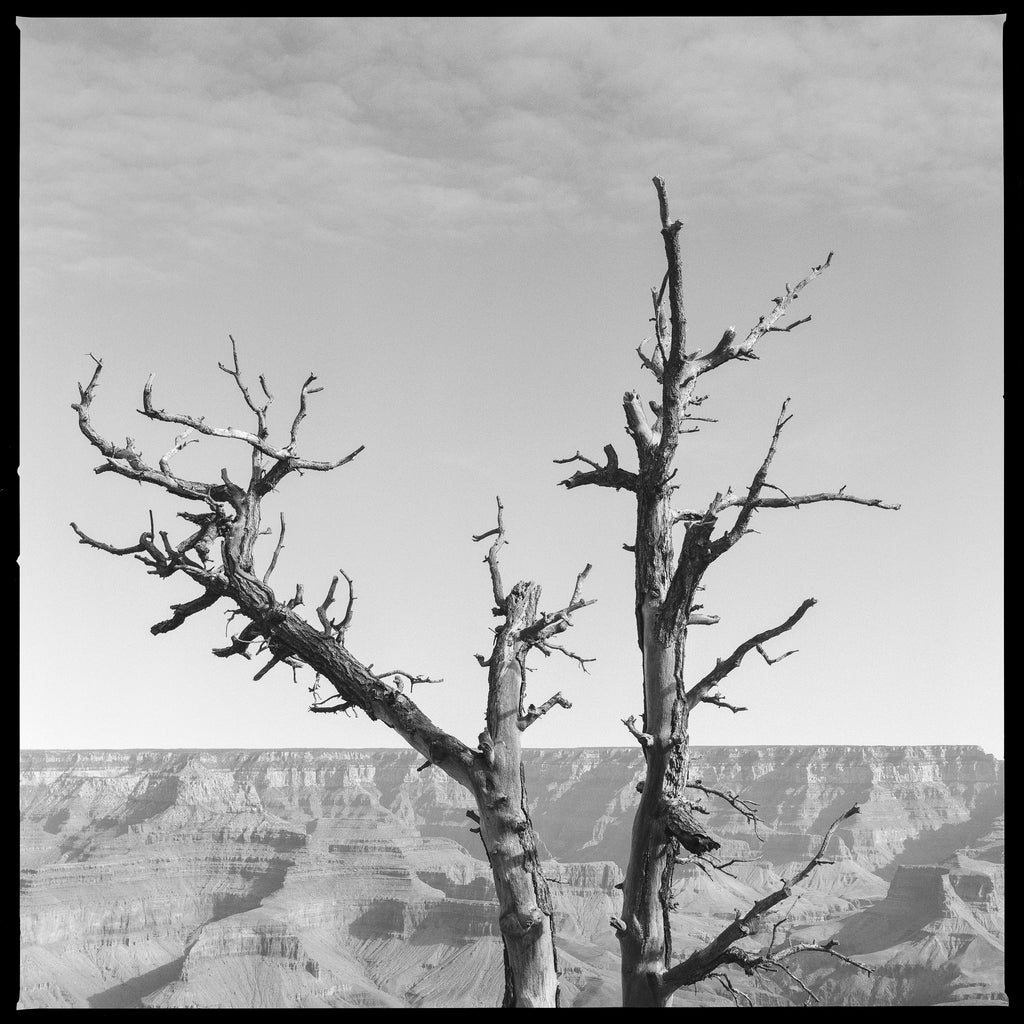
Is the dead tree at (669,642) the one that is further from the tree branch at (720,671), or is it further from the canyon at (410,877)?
the canyon at (410,877)

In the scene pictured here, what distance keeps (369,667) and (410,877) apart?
318 feet

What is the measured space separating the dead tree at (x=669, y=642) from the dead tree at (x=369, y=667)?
0.55 m

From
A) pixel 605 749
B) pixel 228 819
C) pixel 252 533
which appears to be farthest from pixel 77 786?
pixel 252 533

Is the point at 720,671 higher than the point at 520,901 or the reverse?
higher

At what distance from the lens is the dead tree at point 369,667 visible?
20.9ft

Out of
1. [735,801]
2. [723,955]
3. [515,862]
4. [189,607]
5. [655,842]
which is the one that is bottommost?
[723,955]

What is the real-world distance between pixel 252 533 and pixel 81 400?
4.07 feet

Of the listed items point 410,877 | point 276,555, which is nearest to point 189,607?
point 276,555

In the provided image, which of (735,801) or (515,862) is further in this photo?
(735,801)

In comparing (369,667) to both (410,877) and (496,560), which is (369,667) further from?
(410,877)

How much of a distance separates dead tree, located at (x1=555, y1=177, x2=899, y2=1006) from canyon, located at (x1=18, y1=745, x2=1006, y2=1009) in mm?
45035

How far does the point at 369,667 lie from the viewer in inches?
270

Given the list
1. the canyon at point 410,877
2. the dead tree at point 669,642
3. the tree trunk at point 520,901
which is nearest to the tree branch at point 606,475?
the dead tree at point 669,642
